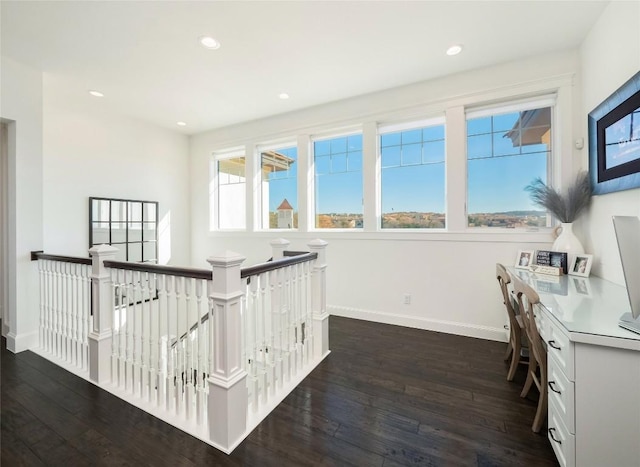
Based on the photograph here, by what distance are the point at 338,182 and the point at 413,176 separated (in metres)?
1.09

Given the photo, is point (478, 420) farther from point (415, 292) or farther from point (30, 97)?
point (30, 97)

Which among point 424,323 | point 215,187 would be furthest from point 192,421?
point 215,187

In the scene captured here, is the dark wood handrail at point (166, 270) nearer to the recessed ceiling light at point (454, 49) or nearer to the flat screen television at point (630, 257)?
the flat screen television at point (630, 257)

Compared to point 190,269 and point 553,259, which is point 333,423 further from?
point 553,259

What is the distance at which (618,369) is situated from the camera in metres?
1.23

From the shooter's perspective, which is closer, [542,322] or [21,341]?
[542,322]

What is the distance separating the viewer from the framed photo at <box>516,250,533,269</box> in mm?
2787

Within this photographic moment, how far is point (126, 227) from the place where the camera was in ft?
14.5

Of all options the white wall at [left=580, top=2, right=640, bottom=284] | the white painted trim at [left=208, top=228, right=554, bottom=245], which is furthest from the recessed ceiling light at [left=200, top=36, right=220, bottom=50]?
the white wall at [left=580, top=2, right=640, bottom=284]

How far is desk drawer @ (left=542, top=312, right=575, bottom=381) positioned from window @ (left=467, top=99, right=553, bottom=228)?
6.01 ft

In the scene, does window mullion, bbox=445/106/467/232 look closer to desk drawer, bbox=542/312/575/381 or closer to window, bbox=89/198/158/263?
desk drawer, bbox=542/312/575/381

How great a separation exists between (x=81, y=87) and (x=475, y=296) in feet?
18.2

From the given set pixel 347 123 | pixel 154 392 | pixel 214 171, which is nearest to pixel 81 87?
pixel 214 171

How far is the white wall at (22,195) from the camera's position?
293 cm
